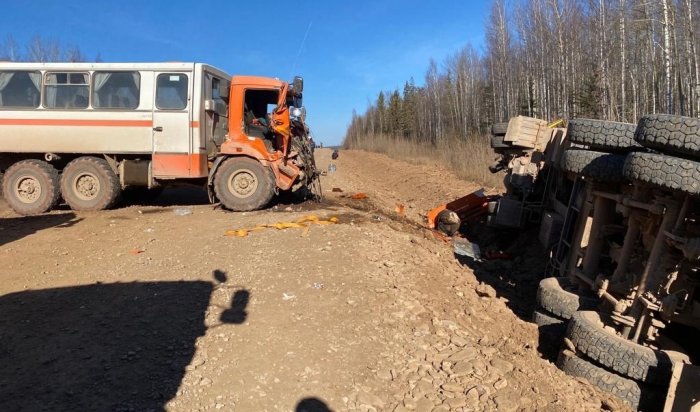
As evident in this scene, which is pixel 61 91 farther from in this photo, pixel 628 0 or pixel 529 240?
pixel 628 0

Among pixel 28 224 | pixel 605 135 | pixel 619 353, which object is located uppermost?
pixel 605 135

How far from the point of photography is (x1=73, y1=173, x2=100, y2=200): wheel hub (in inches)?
410

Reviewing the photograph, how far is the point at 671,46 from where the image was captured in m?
18.5

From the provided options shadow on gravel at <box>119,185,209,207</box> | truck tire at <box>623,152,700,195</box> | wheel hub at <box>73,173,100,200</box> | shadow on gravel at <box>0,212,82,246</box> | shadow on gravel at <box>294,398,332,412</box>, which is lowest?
shadow on gravel at <box>294,398,332,412</box>

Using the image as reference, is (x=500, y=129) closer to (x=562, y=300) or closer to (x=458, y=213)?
(x=458, y=213)

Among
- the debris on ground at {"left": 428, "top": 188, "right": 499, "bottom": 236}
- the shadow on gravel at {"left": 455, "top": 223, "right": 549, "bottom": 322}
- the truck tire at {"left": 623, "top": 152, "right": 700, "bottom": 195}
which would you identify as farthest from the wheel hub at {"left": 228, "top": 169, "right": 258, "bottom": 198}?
the truck tire at {"left": 623, "top": 152, "right": 700, "bottom": 195}

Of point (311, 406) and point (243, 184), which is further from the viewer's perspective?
point (243, 184)

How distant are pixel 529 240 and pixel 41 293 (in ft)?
26.3

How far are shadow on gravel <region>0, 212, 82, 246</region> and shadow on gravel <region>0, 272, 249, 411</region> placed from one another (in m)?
3.64

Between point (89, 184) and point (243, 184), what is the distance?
3286mm

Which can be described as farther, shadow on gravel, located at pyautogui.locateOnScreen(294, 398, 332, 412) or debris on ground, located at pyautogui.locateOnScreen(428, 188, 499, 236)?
debris on ground, located at pyautogui.locateOnScreen(428, 188, 499, 236)

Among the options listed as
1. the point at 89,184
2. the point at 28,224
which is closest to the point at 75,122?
the point at 89,184

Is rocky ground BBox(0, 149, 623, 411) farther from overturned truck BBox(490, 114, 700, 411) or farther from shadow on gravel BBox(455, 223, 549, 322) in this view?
overturned truck BBox(490, 114, 700, 411)

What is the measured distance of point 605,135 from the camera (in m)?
5.33
